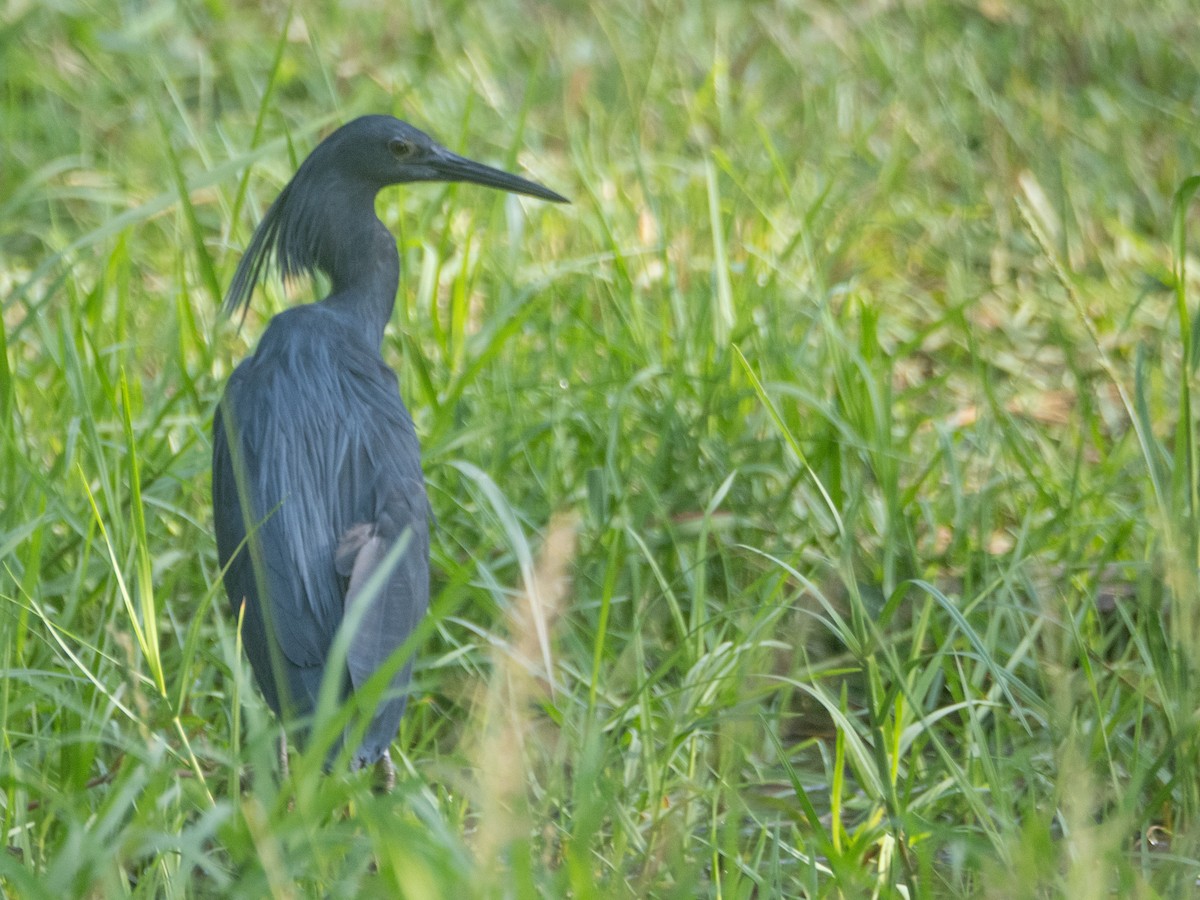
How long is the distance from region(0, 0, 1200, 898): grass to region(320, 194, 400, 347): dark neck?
198mm

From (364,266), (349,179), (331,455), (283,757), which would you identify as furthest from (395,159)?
(283,757)

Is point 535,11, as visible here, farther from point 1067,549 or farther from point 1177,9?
point 1067,549

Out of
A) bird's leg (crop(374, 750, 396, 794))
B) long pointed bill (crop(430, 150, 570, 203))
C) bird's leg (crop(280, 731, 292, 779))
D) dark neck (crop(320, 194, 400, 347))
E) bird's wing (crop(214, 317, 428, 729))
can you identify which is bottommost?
bird's leg (crop(374, 750, 396, 794))

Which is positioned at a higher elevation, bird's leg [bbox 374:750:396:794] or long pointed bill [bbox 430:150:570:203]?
long pointed bill [bbox 430:150:570:203]

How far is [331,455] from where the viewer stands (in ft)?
8.13

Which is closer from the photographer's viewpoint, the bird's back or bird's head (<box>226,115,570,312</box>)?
the bird's back

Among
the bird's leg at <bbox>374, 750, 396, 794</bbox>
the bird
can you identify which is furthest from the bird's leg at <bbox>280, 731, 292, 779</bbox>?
the bird's leg at <bbox>374, 750, 396, 794</bbox>

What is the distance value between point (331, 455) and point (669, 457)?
0.82 metres

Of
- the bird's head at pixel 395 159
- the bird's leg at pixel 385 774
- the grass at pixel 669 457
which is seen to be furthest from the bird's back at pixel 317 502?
the bird's head at pixel 395 159

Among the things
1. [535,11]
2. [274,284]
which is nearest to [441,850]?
[274,284]

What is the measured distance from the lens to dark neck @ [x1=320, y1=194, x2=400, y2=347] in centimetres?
289

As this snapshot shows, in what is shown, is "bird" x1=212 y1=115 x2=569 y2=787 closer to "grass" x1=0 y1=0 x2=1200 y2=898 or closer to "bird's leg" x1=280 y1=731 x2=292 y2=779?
"bird's leg" x1=280 y1=731 x2=292 y2=779

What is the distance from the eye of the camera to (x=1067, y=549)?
109 inches

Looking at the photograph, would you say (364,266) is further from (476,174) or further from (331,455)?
(331,455)
